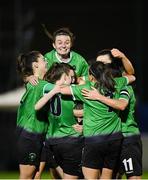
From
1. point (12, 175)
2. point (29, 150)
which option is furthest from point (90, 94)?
point (12, 175)

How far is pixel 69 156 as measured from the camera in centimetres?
848

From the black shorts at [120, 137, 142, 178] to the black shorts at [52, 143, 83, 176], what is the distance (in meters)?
0.44

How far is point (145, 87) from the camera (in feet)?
58.6

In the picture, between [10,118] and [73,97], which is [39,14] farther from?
[73,97]

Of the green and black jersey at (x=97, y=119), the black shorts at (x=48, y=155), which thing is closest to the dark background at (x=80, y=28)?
the black shorts at (x=48, y=155)

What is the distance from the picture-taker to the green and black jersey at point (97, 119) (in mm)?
8297

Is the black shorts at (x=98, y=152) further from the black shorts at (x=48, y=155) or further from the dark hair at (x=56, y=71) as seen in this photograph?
the dark hair at (x=56, y=71)

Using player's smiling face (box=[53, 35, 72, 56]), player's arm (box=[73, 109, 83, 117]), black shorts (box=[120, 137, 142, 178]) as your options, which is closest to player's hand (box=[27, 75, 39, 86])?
player's smiling face (box=[53, 35, 72, 56])

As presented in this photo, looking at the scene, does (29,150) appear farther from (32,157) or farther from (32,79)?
(32,79)

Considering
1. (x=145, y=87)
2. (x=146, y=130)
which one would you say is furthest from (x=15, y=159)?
(x=145, y=87)

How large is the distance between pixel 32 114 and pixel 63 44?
2.62 ft

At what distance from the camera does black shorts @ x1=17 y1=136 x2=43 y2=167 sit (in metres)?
8.83

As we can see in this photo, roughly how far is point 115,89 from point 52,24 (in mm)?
11793

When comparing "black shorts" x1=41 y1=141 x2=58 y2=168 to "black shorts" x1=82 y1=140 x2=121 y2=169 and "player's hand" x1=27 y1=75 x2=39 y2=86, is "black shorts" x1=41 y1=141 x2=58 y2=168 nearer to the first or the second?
"black shorts" x1=82 y1=140 x2=121 y2=169
